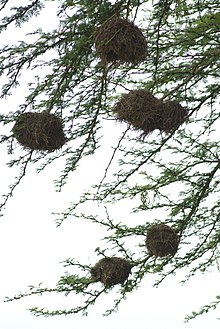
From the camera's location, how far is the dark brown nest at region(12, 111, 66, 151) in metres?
2.89

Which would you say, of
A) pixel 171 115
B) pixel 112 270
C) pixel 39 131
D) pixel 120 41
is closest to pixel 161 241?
pixel 112 270

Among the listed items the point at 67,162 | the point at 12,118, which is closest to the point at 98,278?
the point at 67,162

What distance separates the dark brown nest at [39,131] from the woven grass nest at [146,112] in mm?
370

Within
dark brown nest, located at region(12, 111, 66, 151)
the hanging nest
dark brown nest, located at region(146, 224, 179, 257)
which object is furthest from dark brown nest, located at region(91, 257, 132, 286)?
dark brown nest, located at region(12, 111, 66, 151)

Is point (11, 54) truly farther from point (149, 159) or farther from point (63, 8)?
point (149, 159)

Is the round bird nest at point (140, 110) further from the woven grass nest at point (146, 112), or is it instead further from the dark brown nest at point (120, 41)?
the dark brown nest at point (120, 41)

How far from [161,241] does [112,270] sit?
0.63 m

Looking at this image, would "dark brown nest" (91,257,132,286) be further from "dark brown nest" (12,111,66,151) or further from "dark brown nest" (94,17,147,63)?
"dark brown nest" (94,17,147,63)

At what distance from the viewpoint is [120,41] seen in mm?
2725

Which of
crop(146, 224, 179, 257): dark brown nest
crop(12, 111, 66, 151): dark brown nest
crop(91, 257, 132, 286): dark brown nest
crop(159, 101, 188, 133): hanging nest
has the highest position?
crop(91, 257, 132, 286): dark brown nest

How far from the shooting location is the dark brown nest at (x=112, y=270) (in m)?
5.19

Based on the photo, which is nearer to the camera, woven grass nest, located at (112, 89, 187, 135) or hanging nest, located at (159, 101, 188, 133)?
woven grass nest, located at (112, 89, 187, 135)

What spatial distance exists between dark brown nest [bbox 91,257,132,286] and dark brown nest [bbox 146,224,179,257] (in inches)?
18.4

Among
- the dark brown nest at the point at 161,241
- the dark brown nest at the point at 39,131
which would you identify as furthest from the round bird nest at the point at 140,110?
the dark brown nest at the point at 161,241
